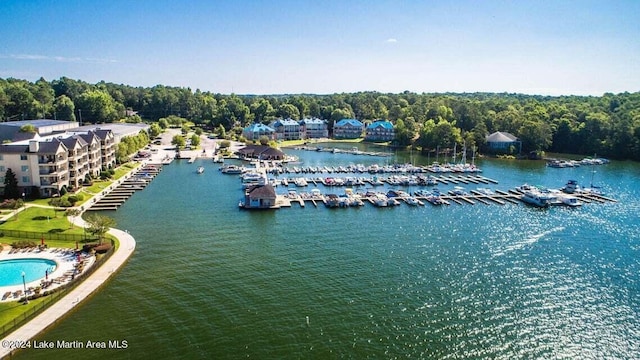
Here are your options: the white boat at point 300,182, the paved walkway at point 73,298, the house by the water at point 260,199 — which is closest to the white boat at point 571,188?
the white boat at point 300,182

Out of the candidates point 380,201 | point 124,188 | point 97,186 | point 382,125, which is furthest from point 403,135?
point 97,186

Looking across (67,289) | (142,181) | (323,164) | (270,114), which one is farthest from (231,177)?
(270,114)

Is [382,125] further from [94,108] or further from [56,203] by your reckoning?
[56,203]

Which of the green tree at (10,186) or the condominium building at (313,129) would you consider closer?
the green tree at (10,186)

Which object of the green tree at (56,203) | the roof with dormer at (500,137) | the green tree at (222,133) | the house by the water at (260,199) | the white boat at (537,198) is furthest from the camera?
the green tree at (222,133)

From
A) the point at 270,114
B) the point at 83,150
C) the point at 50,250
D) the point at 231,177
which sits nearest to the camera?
the point at 50,250

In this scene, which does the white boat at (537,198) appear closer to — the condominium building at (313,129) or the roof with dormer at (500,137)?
the roof with dormer at (500,137)

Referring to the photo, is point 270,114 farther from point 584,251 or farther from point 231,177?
point 584,251
